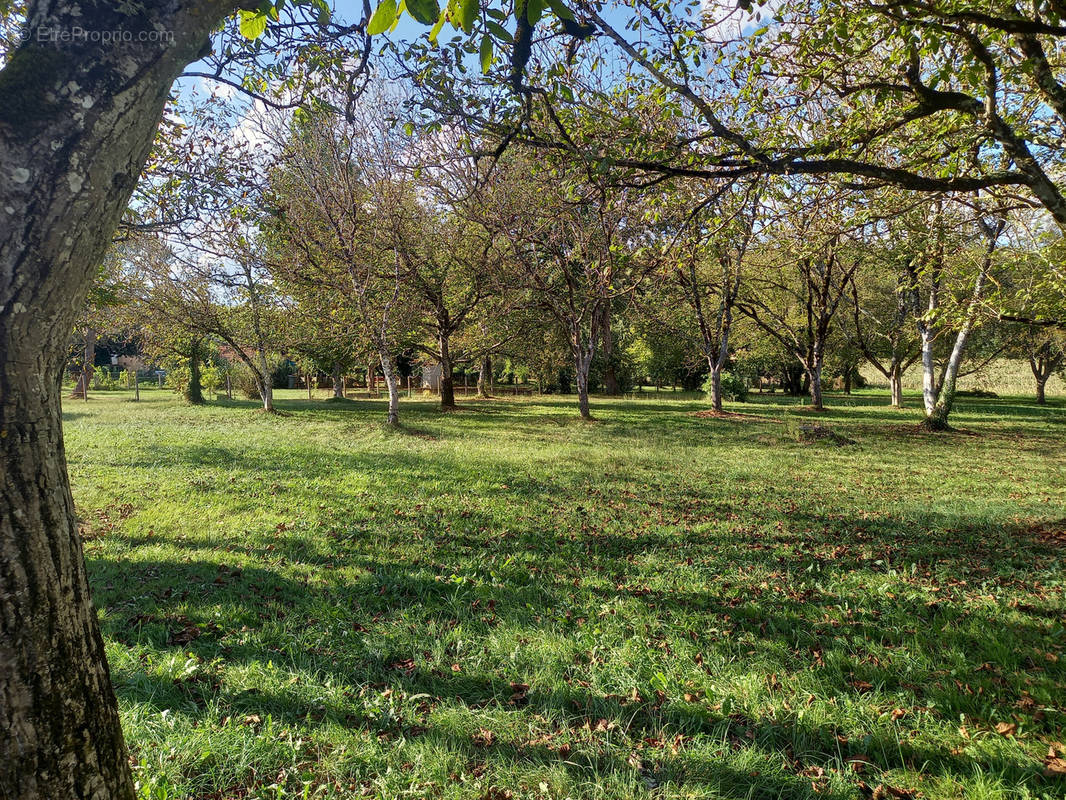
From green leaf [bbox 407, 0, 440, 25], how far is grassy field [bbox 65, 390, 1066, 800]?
3.45 metres

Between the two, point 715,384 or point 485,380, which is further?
point 485,380

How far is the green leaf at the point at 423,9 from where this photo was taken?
1.92 meters

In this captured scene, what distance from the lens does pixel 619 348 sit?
3575cm

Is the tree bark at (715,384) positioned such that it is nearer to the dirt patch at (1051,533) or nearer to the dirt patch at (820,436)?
the dirt patch at (820,436)

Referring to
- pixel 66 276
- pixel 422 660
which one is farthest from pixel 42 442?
pixel 422 660

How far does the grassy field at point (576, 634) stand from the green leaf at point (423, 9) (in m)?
3.45

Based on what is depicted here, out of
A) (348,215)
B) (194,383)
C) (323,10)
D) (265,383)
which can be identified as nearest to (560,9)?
(323,10)

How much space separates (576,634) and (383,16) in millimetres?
4044

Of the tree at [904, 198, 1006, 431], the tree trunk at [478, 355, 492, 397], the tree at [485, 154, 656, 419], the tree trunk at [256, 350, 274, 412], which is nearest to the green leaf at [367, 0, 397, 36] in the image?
the tree at [485, 154, 656, 419]

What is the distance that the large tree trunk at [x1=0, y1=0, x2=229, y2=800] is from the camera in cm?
139

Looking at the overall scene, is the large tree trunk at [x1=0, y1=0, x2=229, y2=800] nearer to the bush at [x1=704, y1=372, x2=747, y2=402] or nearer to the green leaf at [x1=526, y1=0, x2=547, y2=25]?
the green leaf at [x1=526, y1=0, x2=547, y2=25]

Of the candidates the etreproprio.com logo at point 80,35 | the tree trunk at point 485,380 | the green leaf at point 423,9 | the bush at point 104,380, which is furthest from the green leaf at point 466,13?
the bush at point 104,380

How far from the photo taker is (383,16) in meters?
1.93

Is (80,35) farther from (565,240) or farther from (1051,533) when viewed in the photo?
(565,240)
